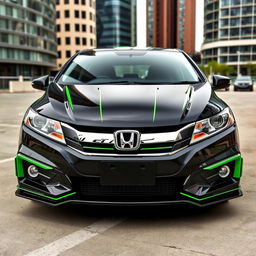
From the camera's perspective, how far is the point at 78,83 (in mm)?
4121

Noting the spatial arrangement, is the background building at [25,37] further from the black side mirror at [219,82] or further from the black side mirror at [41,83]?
the black side mirror at [219,82]

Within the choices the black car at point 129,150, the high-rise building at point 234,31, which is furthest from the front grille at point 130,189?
the high-rise building at point 234,31

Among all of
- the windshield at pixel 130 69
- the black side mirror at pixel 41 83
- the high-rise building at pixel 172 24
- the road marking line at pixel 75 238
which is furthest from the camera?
the high-rise building at pixel 172 24

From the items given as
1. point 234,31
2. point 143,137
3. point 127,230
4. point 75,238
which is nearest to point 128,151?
point 143,137

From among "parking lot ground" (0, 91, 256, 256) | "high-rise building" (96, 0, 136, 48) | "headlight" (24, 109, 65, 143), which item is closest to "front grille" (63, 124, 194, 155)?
"headlight" (24, 109, 65, 143)

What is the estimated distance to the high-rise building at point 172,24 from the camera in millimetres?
175375

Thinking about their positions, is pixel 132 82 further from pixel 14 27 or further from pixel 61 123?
pixel 14 27

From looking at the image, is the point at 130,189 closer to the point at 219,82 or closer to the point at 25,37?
the point at 219,82

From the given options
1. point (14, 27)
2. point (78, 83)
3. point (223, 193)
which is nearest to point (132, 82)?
point (78, 83)

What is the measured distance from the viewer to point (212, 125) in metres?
3.22

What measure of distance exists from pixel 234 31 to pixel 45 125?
367 feet

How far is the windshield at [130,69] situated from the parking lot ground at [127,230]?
128 centimetres

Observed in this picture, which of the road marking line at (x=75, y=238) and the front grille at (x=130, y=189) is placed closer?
the road marking line at (x=75, y=238)

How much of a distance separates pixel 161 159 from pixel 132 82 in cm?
134
